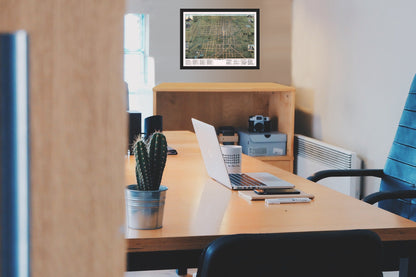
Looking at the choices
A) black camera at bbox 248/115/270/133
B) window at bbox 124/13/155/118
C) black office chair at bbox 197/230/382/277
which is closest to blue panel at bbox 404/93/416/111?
black office chair at bbox 197/230/382/277

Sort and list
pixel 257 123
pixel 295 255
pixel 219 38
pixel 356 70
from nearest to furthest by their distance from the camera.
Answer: pixel 295 255 → pixel 356 70 → pixel 257 123 → pixel 219 38

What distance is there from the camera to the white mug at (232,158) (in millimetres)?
1962

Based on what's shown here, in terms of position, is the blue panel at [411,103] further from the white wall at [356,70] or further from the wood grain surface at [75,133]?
the wood grain surface at [75,133]

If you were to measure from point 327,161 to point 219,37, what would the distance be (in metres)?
1.79

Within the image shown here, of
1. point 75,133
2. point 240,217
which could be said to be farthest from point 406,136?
point 75,133

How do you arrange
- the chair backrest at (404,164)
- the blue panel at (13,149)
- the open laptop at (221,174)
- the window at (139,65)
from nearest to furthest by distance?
1. the blue panel at (13,149)
2. the open laptop at (221,174)
3. the chair backrest at (404,164)
4. the window at (139,65)

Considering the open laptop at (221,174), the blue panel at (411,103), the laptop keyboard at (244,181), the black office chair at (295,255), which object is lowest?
the black office chair at (295,255)

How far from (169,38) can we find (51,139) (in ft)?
15.7

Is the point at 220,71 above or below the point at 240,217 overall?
above

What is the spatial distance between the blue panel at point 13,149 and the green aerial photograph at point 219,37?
188 inches

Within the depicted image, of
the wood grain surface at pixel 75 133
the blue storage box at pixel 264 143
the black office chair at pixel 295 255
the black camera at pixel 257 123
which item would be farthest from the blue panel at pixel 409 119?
the wood grain surface at pixel 75 133

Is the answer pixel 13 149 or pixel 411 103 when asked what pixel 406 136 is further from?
pixel 13 149

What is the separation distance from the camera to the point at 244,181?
184 cm

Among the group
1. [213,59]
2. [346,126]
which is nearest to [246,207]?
[346,126]
